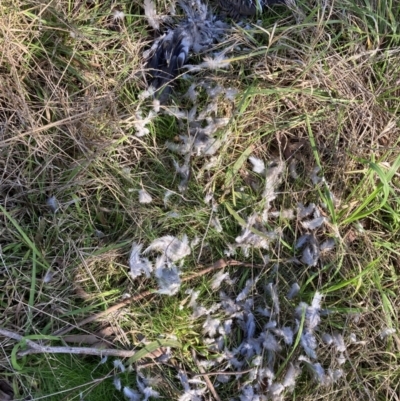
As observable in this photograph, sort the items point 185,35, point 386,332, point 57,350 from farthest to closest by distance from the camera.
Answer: point 185,35
point 386,332
point 57,350

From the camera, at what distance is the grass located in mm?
1872

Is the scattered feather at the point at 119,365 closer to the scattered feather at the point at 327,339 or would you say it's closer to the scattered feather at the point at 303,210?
the scattered feather at the point at 327,339

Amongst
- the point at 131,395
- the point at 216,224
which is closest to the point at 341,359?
the point at 216,224

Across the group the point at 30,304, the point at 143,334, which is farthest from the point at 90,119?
the point at 143,334

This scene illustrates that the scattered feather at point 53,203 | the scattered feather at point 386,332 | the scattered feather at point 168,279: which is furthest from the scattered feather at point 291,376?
the scattered feather at point 53,203

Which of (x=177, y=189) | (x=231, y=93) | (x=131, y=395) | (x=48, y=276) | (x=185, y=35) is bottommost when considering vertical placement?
(x=131, y=395)

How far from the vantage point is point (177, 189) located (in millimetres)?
1952

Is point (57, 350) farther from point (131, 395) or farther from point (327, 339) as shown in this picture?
point (327, 339)

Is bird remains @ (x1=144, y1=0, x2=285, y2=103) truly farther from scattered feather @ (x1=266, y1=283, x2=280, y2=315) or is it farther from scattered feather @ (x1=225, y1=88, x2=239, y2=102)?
scattered feather @ (x1=266, y1=283, x2=280, y2=315)

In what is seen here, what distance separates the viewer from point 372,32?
202 centimetres

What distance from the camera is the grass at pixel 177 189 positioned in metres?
1.87

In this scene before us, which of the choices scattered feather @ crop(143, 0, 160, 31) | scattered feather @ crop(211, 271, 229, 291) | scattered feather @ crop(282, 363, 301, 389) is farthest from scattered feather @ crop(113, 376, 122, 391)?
scattered feather @ crop(143, 0, 160, 31)

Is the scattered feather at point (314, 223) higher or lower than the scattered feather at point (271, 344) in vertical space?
higher

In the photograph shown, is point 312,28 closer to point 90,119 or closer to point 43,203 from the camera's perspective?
point 90,119
